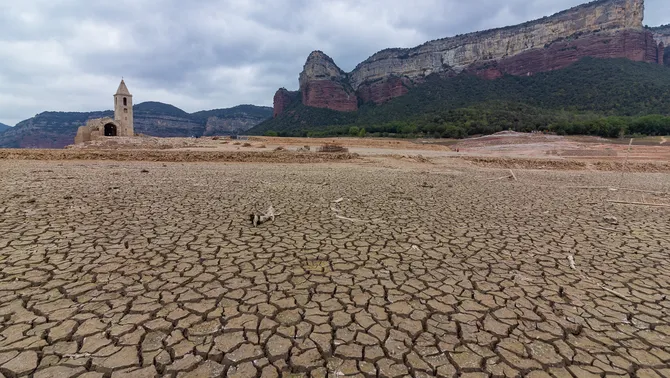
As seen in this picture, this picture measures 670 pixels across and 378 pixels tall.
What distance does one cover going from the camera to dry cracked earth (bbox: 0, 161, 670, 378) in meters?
2.49

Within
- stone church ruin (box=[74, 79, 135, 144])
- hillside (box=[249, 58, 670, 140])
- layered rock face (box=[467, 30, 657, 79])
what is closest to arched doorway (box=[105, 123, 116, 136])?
stone church ruin (box=[74, 79, 135, 144])

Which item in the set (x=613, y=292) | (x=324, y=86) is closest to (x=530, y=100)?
(x=324, y=86)

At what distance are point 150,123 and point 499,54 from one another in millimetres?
144329

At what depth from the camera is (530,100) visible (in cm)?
7100

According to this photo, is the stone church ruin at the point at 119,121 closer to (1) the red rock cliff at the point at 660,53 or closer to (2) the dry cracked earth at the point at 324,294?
(2) the dry cracked earth at the point at 324,294

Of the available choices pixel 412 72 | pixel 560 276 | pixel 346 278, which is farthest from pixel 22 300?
pixel 412 72

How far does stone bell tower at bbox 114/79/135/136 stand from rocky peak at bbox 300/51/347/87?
85087 millimetres

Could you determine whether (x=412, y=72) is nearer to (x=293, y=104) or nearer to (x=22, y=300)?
(x=293, y=104)

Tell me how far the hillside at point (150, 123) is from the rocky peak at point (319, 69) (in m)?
47.8

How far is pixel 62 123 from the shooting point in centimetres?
13662

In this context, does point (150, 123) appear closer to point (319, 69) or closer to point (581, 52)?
point (319, 69)

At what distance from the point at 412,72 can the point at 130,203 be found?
4858 inches

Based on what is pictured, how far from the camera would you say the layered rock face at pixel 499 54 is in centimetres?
8275

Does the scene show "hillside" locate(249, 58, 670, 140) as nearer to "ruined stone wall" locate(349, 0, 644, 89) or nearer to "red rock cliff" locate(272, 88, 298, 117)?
"ruined stone wall" locate(349, 0, 644, 89)
